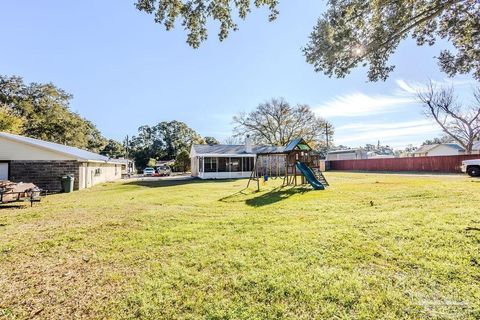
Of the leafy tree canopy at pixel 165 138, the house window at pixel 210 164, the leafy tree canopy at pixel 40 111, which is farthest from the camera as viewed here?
the leafy tree canopy at pixel 165 138

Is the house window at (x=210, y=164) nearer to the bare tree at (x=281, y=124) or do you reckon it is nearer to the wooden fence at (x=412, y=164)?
the bare tree at (x=281, y=124)

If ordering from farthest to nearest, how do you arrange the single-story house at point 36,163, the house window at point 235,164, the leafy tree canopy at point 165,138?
1. the leafy tree canopy at point 165,138
2. the house window at point 235,164
3. the single-story house at point 36,163

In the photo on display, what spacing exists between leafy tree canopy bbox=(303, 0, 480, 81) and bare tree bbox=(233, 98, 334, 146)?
1147 inches

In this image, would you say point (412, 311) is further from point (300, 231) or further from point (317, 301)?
point (300, 231)

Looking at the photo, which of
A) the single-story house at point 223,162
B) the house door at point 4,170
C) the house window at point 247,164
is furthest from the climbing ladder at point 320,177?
the house door at point 4,170

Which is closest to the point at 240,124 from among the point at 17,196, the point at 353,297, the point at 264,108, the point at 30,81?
the point at 264,108

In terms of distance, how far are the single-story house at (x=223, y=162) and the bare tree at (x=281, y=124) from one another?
437 inches

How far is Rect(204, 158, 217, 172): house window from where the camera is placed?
2489 centimetres

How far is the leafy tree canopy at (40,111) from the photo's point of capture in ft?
94.2

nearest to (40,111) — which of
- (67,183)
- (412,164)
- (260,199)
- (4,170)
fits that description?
(4,170)

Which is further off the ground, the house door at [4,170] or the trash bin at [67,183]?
the house door at [4,170]

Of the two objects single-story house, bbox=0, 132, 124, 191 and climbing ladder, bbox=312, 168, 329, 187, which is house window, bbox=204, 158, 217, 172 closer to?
single-story house, bbox=0, 132, 124, 191

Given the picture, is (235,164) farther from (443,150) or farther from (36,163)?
(443,150)

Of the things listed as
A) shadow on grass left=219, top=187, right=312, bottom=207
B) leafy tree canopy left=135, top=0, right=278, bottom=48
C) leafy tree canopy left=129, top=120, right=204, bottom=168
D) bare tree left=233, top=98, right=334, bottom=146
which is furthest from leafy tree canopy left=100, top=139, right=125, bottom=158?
leafy tree canopy left=135, top=0, right=278, bottom=48
